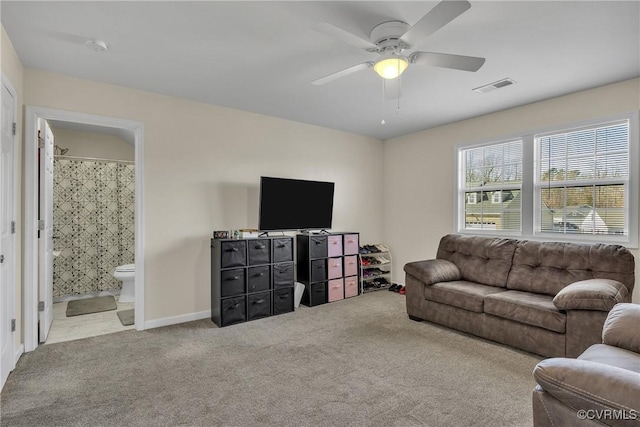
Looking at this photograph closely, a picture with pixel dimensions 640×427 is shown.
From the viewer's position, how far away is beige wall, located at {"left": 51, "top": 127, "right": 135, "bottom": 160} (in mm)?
4934

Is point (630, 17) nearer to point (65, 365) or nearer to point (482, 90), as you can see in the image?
point (482, 90)

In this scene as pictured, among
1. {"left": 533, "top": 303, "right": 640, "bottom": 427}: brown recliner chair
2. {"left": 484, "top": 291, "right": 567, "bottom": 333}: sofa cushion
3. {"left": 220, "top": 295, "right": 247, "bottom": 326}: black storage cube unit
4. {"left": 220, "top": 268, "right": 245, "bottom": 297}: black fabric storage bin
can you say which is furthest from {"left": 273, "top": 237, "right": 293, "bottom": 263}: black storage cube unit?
{"left": 533, "top": 303, "right": 640, "bottom": 427}: brown recliner chair

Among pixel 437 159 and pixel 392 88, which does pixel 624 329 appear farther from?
pixel 437 159

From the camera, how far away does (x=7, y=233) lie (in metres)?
2.59

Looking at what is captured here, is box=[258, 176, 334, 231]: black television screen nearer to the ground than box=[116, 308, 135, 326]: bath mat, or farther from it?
farther from it

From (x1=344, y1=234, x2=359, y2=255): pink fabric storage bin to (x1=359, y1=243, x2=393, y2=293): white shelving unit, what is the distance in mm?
248

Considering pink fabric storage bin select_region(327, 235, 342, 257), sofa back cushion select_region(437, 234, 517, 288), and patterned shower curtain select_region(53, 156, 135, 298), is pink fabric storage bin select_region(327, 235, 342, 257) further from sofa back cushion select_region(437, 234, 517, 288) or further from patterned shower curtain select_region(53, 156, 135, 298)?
patterned shower curtain select_region(53, 156, 135, 298)

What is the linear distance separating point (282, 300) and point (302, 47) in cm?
281

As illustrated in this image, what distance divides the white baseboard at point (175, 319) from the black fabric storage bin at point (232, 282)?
1.70 ft

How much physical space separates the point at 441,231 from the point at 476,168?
999mm

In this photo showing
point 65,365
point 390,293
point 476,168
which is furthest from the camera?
point 390,293

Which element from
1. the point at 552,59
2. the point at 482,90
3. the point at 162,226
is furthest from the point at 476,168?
the point at 162,226

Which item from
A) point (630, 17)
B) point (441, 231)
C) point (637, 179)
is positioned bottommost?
point (441, 231)

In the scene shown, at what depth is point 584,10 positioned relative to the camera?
84.9 inches
